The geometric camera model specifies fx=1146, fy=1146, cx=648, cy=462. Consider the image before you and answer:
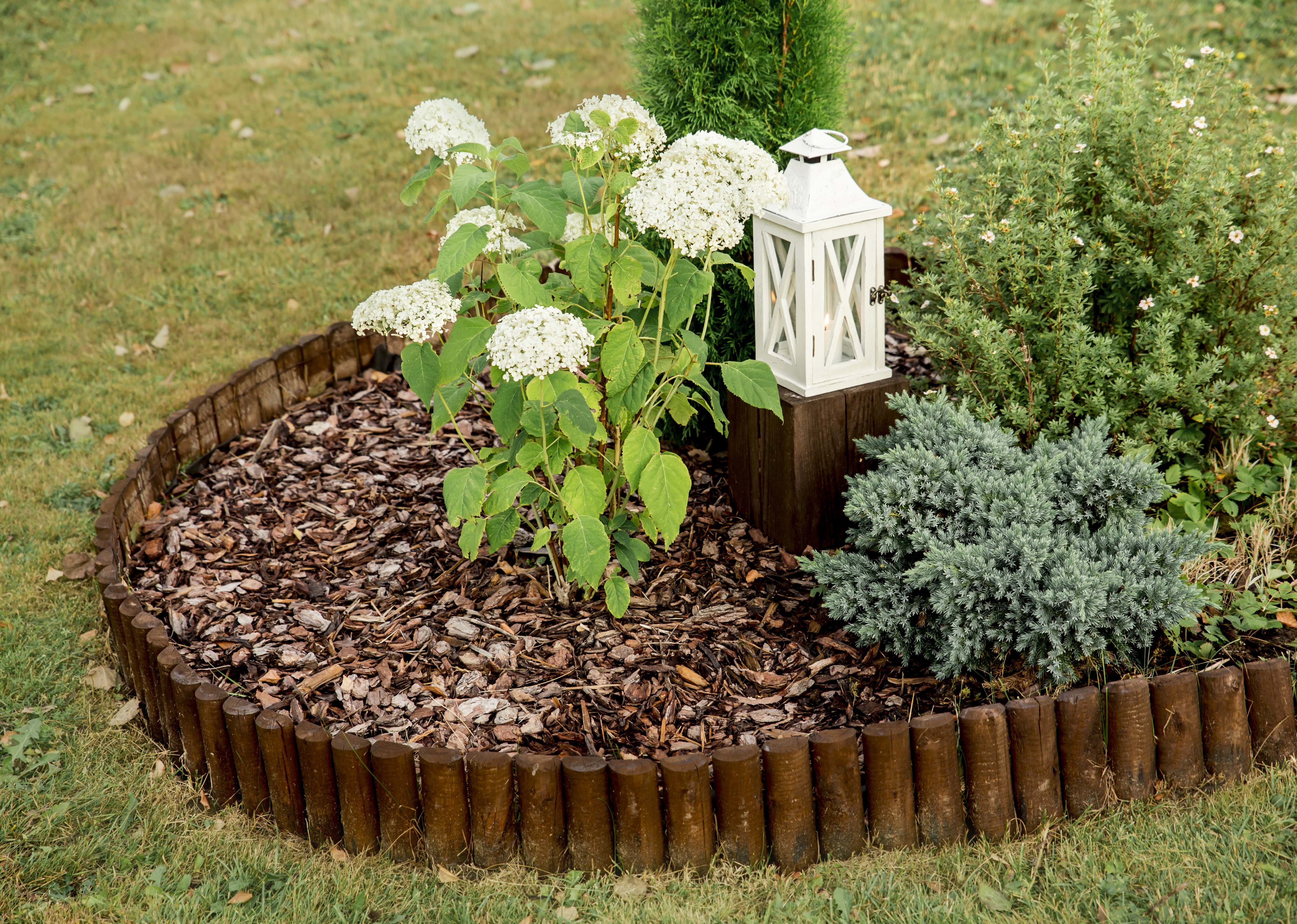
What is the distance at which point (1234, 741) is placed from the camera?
2994 mm

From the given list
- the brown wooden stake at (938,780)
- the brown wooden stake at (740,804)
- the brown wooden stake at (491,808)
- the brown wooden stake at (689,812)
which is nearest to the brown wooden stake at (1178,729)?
the brown wooden stake at (938,780)

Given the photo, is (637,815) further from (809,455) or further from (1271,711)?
(1271,711)

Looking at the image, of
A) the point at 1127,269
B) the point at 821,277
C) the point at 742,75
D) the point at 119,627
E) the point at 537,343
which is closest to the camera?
the point at 537,343

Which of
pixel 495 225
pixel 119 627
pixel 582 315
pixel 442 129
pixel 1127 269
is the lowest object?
pixel 119 627

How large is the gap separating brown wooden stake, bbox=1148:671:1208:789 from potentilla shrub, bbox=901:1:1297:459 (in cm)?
98

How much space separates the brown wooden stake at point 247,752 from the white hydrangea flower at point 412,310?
1.08 meters

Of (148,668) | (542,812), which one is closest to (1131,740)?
(542,812)

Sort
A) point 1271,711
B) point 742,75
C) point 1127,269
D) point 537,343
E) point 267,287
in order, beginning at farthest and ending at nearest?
point 267,287
point 742,75
point 1127,269
point 1271,711
point 537,343

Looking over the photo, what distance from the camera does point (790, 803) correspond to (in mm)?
2865

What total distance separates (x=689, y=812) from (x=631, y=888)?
25cm

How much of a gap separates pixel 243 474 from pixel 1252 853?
3.71 meters

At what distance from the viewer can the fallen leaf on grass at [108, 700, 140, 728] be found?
3.55m

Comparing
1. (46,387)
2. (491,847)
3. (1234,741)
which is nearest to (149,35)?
(46,387)

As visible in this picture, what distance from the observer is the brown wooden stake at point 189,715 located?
3.22m
